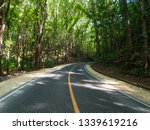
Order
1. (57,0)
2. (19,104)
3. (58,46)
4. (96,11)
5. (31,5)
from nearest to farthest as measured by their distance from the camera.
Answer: (19,104)
(31,5)
(96,11)
(57,0)
(58,46)

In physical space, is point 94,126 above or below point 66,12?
below

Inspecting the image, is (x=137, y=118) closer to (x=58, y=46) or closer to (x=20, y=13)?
(x=20, y=13)

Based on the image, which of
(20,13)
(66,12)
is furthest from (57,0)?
(20,13)

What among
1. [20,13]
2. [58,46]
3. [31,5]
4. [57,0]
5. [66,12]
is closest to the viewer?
[20,13]

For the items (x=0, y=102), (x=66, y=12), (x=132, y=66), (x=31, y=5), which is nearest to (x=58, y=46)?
(x=66, y=12)

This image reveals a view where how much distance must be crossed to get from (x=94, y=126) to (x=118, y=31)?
44.1m

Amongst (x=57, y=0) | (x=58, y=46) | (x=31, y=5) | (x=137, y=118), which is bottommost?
(x=137, y=118)

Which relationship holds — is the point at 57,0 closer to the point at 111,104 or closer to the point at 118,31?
the point at 118,31

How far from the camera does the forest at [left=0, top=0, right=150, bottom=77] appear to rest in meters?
24.5

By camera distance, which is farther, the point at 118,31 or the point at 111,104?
the point at 118,31

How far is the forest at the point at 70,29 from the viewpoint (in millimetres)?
24453

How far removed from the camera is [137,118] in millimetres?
7594

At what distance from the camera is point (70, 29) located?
6262 cm

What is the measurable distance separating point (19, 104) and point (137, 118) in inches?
185
